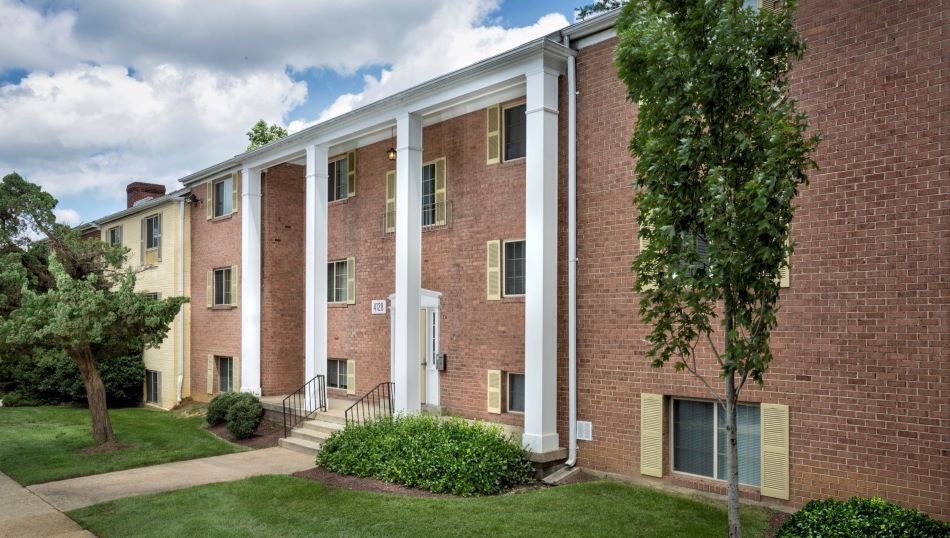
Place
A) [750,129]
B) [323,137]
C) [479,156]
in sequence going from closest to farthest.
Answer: [750,129], [479,156], [323,137]

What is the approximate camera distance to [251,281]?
60.6 feet

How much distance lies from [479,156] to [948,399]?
8676 mm

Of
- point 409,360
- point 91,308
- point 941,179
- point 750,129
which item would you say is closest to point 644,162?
point 750,129

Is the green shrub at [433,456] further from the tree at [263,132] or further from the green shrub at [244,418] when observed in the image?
the tree at [263,132]

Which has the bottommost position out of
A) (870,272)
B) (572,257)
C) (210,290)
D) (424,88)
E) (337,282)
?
(210,290)

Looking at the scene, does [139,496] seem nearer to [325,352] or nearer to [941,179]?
[325,352]

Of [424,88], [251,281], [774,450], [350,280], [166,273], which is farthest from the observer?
Result: [166,273]

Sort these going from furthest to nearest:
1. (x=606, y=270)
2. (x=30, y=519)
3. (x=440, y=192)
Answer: (x=440, y=192) < (x=606, y=270) < (x=30, y=519)

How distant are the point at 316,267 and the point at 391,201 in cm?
223

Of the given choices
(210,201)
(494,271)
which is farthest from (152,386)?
(494,271)

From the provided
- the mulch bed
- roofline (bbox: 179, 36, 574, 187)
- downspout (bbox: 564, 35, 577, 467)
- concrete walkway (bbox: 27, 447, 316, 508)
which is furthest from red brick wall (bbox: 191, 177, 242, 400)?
downspout (bbox: 564, 35, 577, 467)

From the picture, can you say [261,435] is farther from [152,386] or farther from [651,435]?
[152,386]

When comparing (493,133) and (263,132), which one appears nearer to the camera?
(493,133)

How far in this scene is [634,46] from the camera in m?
6.00
